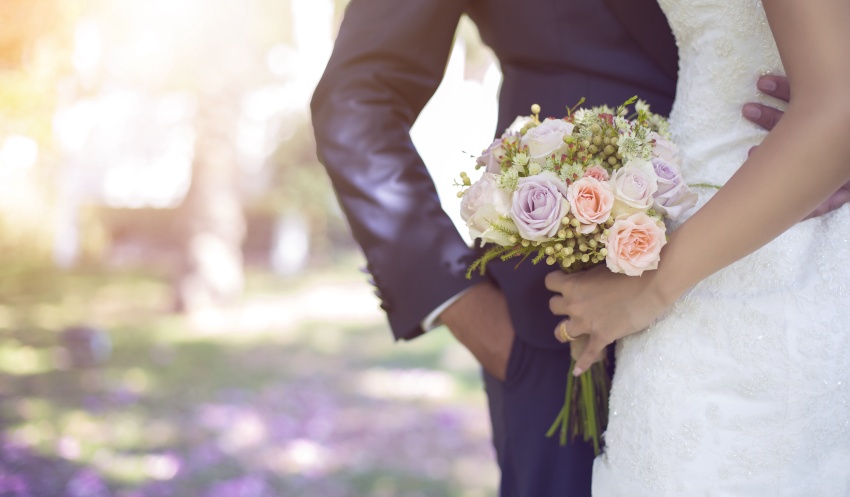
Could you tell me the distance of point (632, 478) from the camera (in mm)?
1441

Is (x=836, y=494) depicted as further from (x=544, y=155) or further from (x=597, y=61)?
(x=597, y=61)

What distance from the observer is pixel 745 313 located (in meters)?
1.39

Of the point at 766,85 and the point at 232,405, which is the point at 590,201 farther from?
the point at 232,405

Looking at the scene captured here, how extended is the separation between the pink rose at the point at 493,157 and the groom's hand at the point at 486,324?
0.38m

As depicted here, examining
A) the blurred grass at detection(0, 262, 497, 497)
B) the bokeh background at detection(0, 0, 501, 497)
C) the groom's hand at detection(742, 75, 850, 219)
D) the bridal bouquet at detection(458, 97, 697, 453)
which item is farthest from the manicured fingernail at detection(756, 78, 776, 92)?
the blurred grass at detection(0, 262, 497, 497)

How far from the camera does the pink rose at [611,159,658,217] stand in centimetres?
137

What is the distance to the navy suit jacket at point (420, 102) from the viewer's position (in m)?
1.74

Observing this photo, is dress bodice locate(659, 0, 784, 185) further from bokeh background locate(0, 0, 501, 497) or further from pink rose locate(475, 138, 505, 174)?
bokeh background locate(0, 0, 501, 497)

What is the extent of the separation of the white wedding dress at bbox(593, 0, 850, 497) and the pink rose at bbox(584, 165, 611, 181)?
0.72 feet

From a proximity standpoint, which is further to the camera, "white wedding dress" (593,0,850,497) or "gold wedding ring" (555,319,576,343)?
"gold wedding ring" (555,319,576,343)

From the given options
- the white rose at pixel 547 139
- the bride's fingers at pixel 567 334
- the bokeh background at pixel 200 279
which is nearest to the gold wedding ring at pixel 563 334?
the bride's fingers at pixel 567 334

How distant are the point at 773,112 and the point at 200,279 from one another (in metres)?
9.20

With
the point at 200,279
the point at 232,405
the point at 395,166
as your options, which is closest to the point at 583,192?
the point at 395,166

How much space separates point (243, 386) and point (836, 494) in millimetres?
6409
